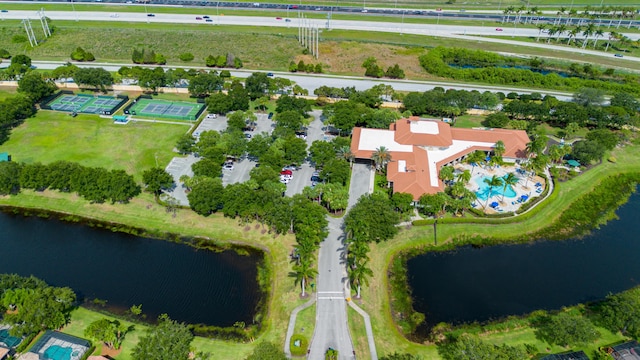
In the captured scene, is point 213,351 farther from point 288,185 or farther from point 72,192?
point 72,192

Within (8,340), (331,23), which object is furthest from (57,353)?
(331,23)

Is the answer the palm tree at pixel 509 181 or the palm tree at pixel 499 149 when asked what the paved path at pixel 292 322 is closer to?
the palm tree at pixel 509 181

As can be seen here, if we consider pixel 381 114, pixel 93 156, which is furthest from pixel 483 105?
pixel 93 156

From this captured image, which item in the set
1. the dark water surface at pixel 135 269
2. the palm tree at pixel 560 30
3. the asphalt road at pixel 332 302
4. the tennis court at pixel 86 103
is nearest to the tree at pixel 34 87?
the tennis court at pixel 86 103

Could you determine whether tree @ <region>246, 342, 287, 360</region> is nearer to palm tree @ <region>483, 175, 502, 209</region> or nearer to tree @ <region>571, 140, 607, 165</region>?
palm tree @ <region>483, 175, 502, 209</region>

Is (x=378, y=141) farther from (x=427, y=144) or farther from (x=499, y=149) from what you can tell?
(x=499, y=149)
